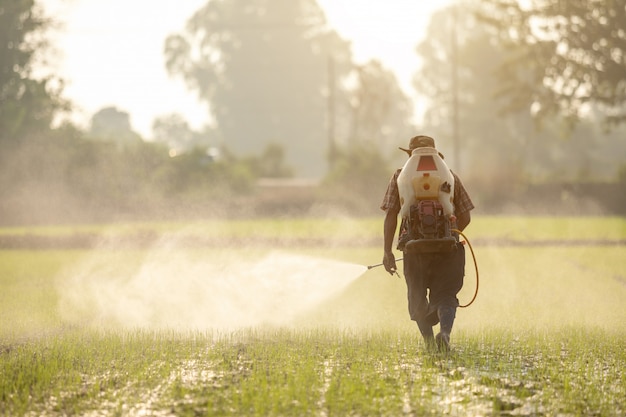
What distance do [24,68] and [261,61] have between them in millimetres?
45253

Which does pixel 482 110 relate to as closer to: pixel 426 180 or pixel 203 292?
pixel 203 292

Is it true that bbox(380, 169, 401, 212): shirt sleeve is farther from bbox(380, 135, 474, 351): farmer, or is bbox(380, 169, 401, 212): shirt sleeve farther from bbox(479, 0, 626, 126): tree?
bbox(479, 0, 626, 126): tree

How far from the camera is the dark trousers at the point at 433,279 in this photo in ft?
30.8

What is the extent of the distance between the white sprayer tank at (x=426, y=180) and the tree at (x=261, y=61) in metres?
87.2

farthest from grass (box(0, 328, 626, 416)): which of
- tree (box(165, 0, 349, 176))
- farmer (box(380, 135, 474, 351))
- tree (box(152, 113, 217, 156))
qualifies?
tree (box(152, 113, 217, 156))

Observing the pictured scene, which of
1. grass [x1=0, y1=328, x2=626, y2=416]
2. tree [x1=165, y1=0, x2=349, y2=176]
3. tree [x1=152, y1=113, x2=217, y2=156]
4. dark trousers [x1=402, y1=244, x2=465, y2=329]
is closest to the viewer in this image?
grass [x1=0, y1=328, x2=626, y2=416]

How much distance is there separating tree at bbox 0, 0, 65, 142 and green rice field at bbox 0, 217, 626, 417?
3043 centimetres

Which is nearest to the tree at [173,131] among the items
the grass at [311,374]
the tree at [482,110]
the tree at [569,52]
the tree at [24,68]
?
the tree at [482,110]

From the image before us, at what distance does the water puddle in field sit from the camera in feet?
41.8

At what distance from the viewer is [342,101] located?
325ft

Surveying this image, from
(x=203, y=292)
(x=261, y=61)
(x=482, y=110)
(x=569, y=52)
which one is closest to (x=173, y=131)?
(x=261, y=61)

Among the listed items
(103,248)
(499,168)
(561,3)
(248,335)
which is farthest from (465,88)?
(248,335)

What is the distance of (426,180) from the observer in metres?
9.10

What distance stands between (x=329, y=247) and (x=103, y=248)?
20.8 feet
